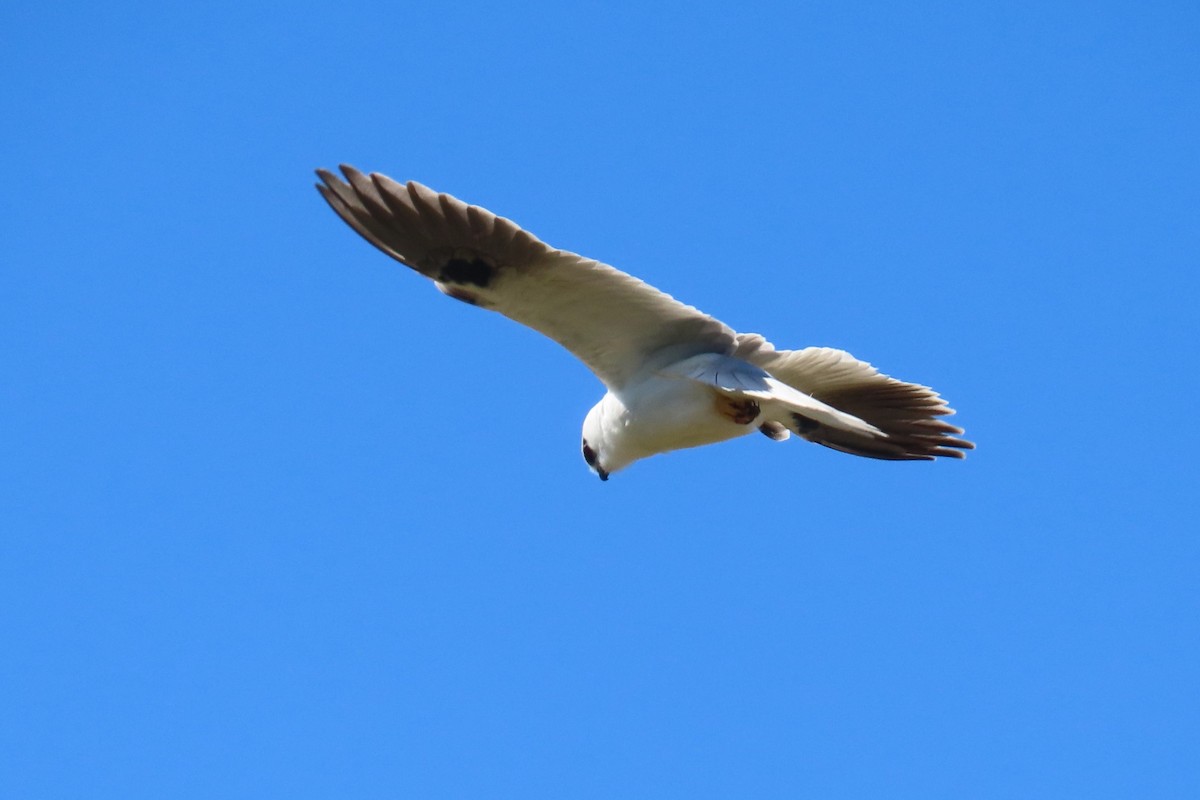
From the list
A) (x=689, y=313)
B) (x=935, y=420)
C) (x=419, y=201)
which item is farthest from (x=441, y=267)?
(x=935, y=420)

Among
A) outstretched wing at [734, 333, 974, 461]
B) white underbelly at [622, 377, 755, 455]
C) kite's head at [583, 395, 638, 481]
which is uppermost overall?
outstretched wing at [734, 333, 974, 461]

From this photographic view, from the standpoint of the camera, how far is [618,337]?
29.5 feet

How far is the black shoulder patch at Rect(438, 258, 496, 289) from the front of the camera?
8500 mm

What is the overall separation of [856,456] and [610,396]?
1909mm

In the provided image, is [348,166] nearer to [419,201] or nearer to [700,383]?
[419,201]

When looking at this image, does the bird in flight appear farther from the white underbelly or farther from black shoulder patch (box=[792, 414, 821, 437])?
black shoulder patch (box=[792, 414, 821, 437])

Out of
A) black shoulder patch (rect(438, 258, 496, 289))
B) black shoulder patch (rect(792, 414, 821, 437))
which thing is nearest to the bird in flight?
black shoulder patch (rect(438, 258, 496, 289))

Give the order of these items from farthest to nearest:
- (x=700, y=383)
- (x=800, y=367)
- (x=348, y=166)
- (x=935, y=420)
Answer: (x=935, y=420)
(x=800, y=367)
(x=700, y=383)
(x=348, y=166)

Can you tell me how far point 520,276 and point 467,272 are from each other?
281 mm

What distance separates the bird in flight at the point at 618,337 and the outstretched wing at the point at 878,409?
14 mm

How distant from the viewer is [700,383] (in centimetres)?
886

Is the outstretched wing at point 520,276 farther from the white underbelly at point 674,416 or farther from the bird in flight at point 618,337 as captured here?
the white underbelly at point 674,416

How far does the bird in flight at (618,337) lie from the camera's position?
327 inches

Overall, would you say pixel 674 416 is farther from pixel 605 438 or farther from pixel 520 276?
pixel 520 276
